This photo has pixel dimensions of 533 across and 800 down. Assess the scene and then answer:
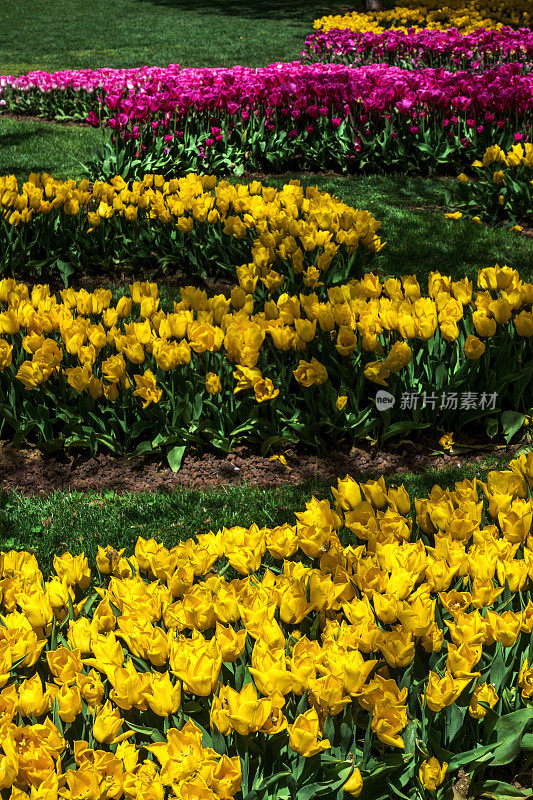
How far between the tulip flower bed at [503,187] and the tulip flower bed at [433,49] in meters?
5.72

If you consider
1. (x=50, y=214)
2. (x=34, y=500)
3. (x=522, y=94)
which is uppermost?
(x=522, y=94)

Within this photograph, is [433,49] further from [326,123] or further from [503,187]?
[503,187]

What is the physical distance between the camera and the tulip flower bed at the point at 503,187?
673 centimetres

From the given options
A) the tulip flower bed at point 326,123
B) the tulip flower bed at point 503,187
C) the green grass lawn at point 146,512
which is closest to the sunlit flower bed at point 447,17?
the tulip flower bed at point 326,123

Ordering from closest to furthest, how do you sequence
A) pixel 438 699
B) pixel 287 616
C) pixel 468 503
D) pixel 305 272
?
1. pixel 438 699
2. pixel 287 616
3. pixel 468 503
4. pixel 305 272

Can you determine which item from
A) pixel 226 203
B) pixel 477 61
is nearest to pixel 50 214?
pixel 226 203

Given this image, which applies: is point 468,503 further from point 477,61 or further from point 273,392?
point 477,61

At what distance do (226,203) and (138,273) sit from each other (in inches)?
38.3

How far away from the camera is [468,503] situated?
2.39 m

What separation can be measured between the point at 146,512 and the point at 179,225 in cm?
258

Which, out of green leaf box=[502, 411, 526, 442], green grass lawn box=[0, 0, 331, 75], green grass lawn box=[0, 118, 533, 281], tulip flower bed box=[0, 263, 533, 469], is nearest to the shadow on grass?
green grass lawn box=[0, 0, 331, 75]

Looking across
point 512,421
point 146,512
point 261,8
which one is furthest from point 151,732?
point 261,8

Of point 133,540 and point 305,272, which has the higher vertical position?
point 305,272

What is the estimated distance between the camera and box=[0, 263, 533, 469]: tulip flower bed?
12.1ft
